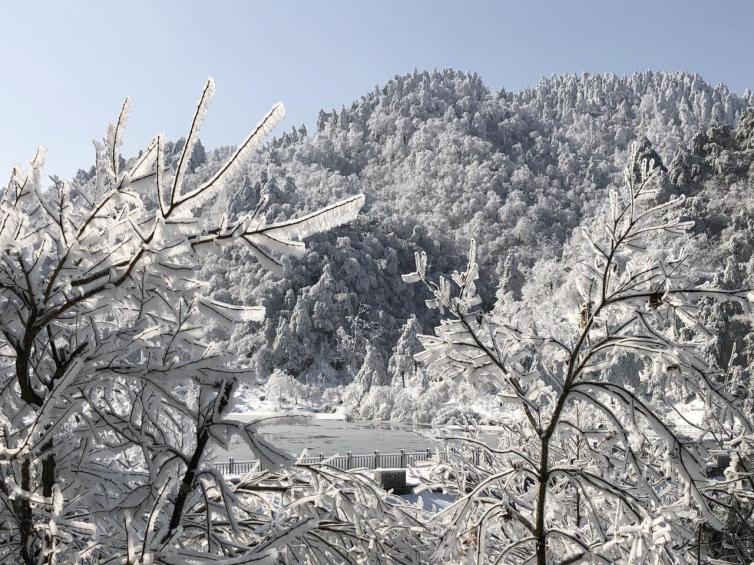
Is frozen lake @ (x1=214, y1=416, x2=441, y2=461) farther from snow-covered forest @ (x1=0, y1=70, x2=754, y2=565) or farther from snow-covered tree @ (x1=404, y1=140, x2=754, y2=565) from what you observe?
snow-covered tree @ (x1=404, y1=140, x2=754, y2=565)

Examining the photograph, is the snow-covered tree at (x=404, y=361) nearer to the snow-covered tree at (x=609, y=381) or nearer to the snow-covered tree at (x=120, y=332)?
the snow-covered tree at (x=609, y=381)

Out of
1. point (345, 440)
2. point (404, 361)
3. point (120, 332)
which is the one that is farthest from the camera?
point (404, 361)

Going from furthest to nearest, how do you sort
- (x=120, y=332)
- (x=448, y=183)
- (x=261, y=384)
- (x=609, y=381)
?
(x=448, y=183)
(x=261, y=384)
(x=609, y=381)
(x=120, y=332)

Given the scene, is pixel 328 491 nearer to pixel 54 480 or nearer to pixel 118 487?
pixel 118 487

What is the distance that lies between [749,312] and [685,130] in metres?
111

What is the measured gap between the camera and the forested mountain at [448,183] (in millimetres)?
66875

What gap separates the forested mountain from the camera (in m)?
66.9

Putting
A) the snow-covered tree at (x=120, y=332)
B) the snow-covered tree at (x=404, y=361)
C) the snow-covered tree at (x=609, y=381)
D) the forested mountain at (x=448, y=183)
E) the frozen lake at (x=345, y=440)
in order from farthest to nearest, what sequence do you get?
1. the forested mountain at (x=448, y=183)
2. the snow-covered tree at (x=404, y=361)
3. the frozen lake at (x=345, y=440)
4. the snow-covered tree at (x=609, y=381)
5. the snow-covered tree at (x=120, y=332)

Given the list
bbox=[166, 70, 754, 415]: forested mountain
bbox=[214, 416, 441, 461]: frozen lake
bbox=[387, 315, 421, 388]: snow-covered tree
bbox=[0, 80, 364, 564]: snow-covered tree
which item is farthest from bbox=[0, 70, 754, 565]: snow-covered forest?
bbox=[166, 70, 754, 415]: forested mountain

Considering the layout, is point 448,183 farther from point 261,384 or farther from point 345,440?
point 261,384

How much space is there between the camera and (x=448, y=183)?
4124 inches

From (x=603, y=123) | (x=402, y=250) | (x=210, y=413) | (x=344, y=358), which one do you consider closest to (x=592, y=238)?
(x=210, y=413)

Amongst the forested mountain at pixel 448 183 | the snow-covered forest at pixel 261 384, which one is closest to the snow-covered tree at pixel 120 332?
the snow-covered forest at pixel 261 384

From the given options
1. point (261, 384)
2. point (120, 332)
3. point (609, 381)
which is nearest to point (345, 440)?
point (261, 384)
